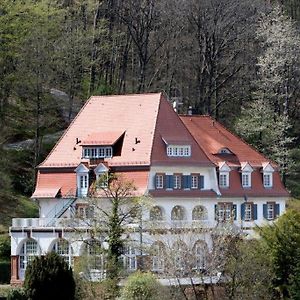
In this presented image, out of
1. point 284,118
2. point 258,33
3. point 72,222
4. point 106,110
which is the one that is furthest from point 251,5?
point 72,222

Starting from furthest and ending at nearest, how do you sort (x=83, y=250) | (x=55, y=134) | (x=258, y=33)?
(x=258, y=33) < (x=55, y=134) < (x=83, y=250)

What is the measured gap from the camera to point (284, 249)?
65.9 meters

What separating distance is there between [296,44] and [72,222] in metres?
30.0

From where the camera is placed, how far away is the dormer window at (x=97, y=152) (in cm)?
7381

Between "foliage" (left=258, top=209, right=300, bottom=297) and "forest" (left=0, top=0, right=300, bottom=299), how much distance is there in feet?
58.2

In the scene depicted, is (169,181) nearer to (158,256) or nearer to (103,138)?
(103,138)

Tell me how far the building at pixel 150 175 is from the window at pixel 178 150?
53 millimetres

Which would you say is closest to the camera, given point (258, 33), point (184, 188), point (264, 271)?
point (264, 271)


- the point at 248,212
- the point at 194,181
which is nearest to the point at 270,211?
the point at 248,212

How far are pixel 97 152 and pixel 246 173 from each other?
8.64 m

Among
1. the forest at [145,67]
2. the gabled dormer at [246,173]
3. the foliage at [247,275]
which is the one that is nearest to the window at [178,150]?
the gabled dormer at [246,173]

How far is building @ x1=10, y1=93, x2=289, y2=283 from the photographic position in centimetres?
7094

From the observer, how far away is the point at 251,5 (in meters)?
98.9

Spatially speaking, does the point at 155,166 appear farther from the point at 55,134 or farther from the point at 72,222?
the point at 55,134
